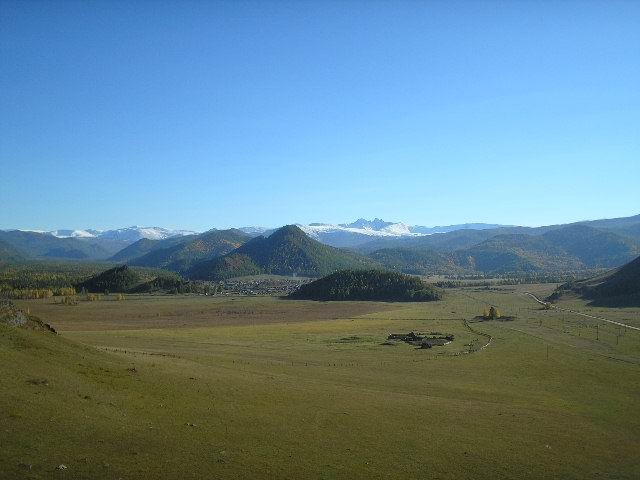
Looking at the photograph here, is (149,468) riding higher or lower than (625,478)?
higher

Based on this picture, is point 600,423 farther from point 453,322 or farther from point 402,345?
point 453,322

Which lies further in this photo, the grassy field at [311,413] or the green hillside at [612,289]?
the green hillside at [612,289]

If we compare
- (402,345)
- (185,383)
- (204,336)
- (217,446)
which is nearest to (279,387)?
(185,383)

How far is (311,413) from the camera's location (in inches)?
1388

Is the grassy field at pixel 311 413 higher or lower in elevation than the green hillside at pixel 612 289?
lower

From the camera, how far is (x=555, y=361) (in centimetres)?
6512

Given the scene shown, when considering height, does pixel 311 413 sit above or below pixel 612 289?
below

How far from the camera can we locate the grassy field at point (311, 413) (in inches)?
977

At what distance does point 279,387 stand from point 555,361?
40780 millimetres

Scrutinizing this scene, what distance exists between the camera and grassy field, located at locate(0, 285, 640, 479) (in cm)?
2483

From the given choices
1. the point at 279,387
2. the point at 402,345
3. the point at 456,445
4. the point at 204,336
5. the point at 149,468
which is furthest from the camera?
the point at 204,336

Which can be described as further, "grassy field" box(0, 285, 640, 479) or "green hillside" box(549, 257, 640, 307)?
"green hillside" box(549, 257, 640, 307)

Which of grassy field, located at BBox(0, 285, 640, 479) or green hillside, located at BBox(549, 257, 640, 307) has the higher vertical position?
green hillside, located at BBox(549, 257, 640, 307)

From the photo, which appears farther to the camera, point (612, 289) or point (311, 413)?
point (612, 289)
